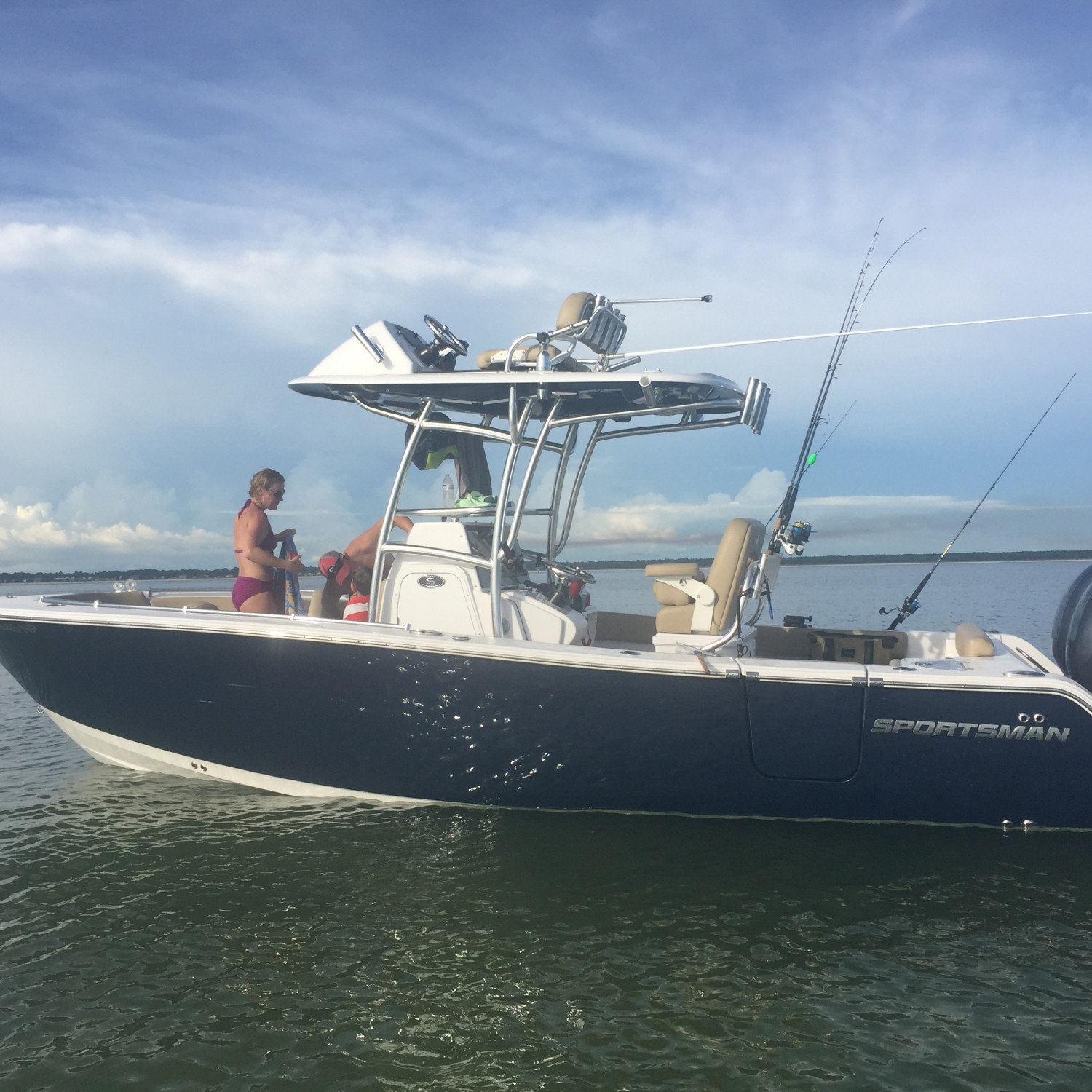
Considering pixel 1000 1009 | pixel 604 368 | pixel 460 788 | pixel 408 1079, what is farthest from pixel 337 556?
pixel 1000 1009

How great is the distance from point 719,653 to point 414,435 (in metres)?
2.47

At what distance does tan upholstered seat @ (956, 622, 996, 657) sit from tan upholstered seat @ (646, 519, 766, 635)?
1.55 meters

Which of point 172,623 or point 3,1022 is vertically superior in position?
point 172,623

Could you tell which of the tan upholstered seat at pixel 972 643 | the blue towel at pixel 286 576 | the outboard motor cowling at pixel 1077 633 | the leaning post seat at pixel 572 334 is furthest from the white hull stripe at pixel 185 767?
the outboard motor cowling at pixel 1077 633

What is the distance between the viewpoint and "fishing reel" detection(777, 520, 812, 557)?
6.23 m

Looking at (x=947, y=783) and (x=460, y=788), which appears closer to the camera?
(x=947, y=783)

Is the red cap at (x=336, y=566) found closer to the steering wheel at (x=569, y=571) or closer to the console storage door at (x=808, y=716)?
the steering wheel at (x=569, y=571)

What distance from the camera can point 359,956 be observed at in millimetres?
4172

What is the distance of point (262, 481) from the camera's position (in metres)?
6.47

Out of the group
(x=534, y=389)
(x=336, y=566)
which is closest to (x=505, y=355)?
(x=534, y=389)

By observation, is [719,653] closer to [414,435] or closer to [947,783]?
[947,783]

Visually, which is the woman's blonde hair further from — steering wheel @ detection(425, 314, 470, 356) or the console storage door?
the console storage door

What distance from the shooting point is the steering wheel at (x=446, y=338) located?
637 centimetres

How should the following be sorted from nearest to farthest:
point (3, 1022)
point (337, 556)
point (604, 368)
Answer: point (3, 1022) < point (604, 368) < point (337, 556)
